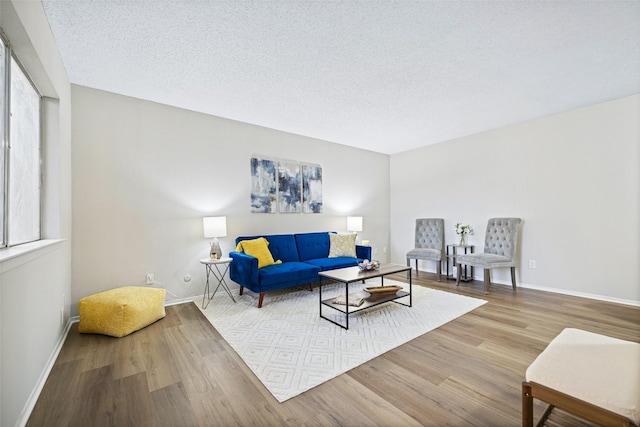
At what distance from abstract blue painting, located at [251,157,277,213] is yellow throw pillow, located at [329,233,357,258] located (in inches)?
44.5

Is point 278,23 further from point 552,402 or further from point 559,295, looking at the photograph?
point 559,295

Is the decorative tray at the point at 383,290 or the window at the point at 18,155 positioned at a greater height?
the window at the point at 18,155

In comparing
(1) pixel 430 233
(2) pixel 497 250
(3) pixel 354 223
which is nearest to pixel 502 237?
(2) pixel 497 250

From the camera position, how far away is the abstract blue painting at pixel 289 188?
461 centimetres

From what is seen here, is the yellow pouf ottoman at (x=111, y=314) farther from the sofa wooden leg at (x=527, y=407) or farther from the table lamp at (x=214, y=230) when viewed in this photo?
the sofa wooden leg at (x=527, y=407)

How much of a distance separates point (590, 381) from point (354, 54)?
2662 mm

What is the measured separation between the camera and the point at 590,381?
118 cm

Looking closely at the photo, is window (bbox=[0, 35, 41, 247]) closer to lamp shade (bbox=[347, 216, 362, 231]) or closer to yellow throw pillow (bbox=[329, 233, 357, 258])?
yellow throw pillow (bbox=[329, 233, 357, 258])

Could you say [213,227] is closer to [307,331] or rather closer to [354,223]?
[307,331]

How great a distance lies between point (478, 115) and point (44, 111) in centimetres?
501

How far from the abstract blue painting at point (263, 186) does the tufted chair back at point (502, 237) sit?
11.6 feet

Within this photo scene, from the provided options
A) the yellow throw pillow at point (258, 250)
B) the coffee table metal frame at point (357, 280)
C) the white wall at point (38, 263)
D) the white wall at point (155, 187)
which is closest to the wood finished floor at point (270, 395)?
the white wall at point (38, 263)

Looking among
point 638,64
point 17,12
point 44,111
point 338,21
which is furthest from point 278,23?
point 638,64

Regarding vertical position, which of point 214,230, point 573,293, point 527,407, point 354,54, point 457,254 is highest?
point 354,54
